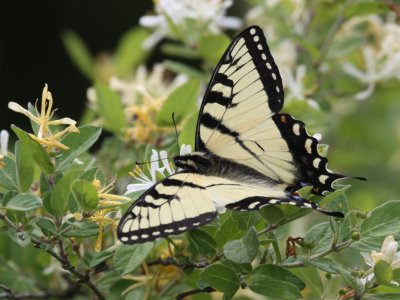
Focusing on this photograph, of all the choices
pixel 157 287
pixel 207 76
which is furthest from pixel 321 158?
pixel 207 76

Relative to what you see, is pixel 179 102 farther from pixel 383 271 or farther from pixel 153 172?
pixel 383 271

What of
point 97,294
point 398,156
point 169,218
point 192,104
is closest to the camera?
point 169,218

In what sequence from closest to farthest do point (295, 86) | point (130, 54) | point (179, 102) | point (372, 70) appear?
point (179, 102), point (295, 86), point (372, 70), point (130, 54)

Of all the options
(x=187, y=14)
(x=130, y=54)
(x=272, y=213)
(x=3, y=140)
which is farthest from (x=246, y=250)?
(x=130, y=54)

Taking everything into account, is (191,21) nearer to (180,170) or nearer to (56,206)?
(180,170)

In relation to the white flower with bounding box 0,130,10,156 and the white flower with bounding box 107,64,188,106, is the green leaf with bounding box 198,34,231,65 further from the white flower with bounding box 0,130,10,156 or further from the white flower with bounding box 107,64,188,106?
the white flower with bounding box 0,130,10,156

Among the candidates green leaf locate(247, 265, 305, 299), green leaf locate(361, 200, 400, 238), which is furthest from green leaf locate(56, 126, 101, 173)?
green leaf locate(361, 200, 400, 238)
